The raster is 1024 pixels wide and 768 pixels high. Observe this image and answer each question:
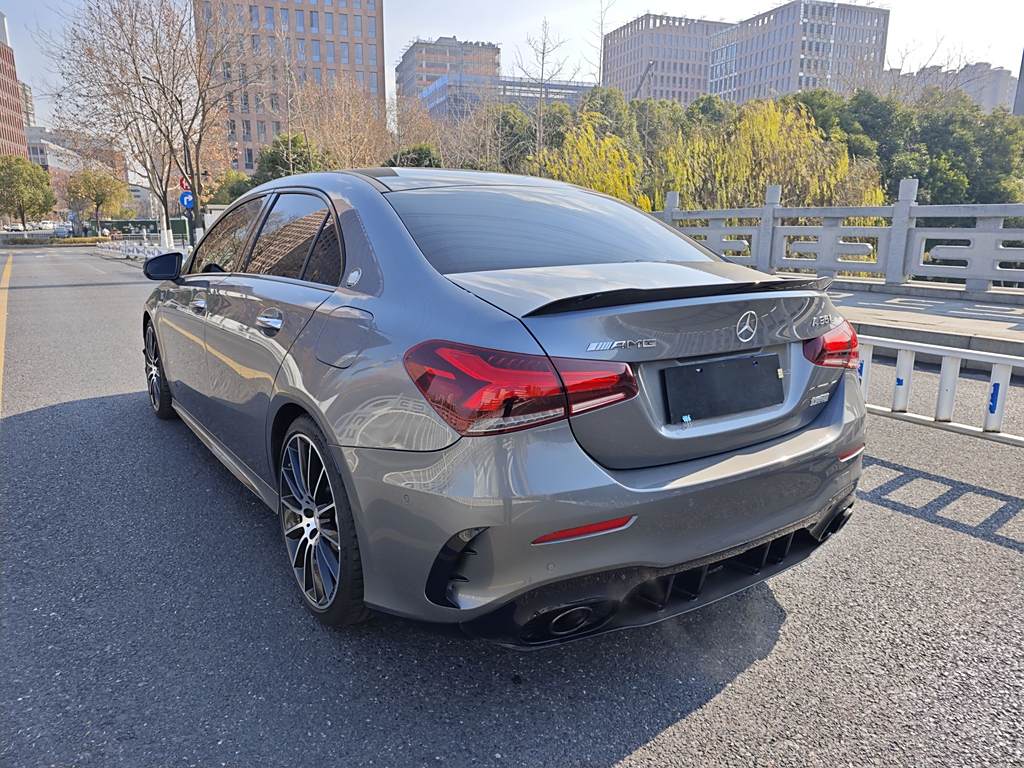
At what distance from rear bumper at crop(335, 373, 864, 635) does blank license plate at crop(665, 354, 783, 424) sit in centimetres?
13

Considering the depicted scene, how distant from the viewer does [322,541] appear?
8.04 feet

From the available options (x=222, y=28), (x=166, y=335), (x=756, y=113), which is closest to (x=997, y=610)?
(x=166, y=335)

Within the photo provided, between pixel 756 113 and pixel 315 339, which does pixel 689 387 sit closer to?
pixel 315 339

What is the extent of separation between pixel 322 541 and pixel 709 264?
1717 mm

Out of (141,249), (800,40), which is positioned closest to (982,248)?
(141,249)

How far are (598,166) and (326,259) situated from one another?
1455cm

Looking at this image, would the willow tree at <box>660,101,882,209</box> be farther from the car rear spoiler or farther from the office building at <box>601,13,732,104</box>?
the office building at <box>601,13,732,104</box>

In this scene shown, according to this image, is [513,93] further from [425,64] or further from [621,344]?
[425,64]

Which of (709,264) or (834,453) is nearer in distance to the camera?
(834,453)

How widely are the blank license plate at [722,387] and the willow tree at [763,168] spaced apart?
15.5 m

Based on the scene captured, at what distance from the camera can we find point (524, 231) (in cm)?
264

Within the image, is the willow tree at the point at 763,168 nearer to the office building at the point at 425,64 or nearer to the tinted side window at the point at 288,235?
the tinted side window at the point at 288,235

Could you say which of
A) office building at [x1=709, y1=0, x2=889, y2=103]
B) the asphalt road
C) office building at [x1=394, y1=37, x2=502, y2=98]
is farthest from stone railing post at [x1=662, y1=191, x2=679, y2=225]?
office building at [x1=709, y1=0, x2=889, y2=103]

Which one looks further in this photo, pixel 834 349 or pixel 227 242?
pixel 227 242
